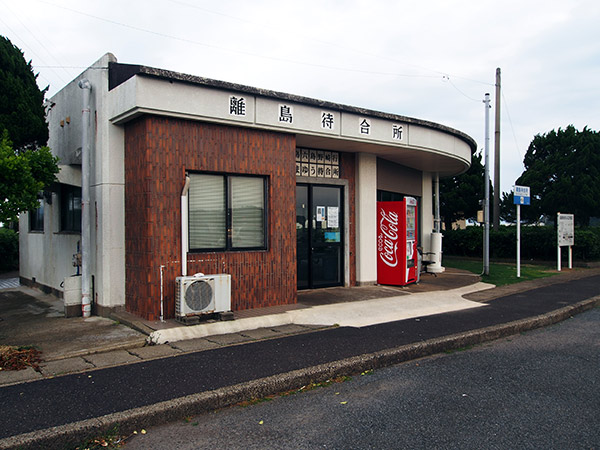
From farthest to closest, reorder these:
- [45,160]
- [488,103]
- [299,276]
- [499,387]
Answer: [488,103] < [299,276] < [45,160] < [499,387]

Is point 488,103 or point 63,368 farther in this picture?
point 488,103

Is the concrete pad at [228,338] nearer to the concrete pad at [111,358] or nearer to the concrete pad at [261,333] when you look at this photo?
the concrete pad at [261,333]

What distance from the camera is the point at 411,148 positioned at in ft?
39.6

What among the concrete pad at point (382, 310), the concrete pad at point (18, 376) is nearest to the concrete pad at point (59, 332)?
the concrete pad at point (18, 376)

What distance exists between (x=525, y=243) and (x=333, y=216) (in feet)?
41.7

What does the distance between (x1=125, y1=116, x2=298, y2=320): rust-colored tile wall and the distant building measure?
20mm

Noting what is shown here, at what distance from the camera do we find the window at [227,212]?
28.2 feet

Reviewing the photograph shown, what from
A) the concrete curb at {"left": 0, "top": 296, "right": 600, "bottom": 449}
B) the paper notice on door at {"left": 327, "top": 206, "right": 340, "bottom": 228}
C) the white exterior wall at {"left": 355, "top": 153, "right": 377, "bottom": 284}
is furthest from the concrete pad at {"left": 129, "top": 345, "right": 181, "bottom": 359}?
the white exterior wall at {"left": 355, "top": 153, "right": 377, "bottom": 284}

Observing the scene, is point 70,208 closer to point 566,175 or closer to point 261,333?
point 261,333

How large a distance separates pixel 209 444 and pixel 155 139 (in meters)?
5.37

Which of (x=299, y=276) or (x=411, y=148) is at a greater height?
(x=411, y=148)

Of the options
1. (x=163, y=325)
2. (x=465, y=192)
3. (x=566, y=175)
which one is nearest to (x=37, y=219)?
(x=163, y=325)

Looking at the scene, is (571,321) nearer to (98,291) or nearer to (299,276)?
(299,276)

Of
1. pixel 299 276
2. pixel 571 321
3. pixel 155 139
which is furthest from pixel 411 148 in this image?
pixel 155 139
